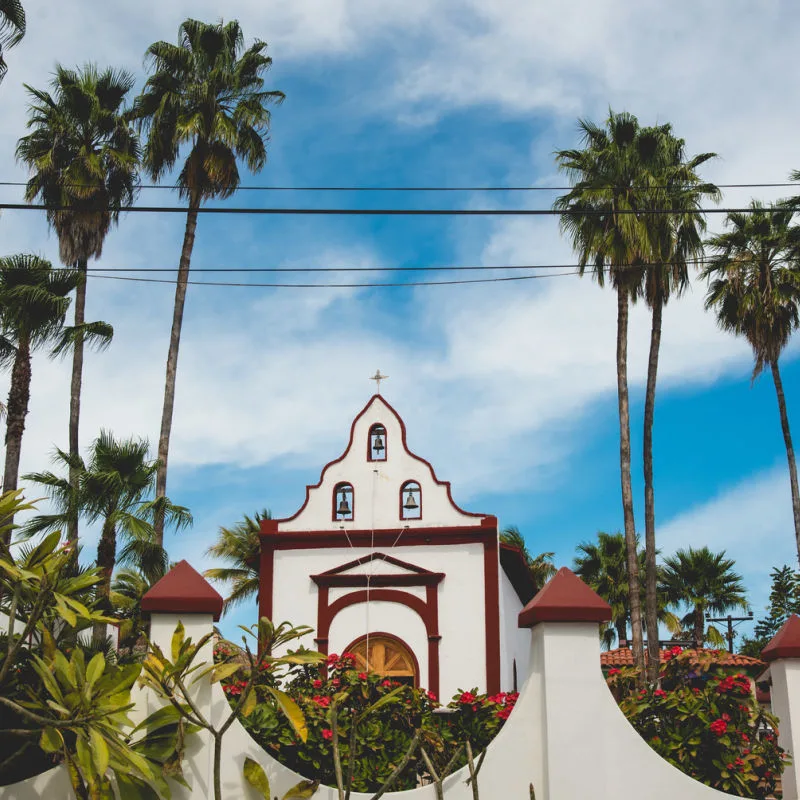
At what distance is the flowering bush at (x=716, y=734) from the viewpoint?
29.5 ft

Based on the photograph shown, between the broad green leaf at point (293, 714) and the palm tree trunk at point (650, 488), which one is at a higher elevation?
the palm tree trunk at point (650, 488)

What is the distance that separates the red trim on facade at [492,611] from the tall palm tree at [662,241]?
29.0ft

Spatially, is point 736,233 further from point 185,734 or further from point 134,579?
point 185,734

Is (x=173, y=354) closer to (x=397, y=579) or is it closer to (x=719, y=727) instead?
(x=397, y=579)

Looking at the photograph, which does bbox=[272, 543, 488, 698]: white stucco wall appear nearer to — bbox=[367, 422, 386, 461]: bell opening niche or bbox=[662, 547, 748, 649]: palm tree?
bbox=[367, 422, 386, 461]: bell opening niche

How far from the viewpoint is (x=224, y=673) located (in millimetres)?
8570

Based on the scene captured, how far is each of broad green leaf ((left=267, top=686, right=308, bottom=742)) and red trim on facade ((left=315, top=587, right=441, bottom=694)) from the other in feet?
41.3

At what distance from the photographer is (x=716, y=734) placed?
8977mm

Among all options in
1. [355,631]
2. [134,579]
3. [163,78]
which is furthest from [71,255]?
[355,631]

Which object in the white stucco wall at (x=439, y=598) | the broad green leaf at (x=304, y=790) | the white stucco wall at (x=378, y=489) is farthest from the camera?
the white stucco wall at (x=378, y=489)

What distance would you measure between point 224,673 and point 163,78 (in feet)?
85.0

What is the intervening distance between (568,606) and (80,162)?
83.4 feet

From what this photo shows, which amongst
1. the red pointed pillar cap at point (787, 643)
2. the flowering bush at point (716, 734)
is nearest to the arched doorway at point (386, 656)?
the flowering bush at point (716, 734)

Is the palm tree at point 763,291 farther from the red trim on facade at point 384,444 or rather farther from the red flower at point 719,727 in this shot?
the red flower at point 719,727
